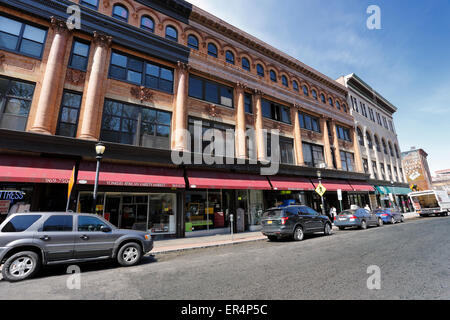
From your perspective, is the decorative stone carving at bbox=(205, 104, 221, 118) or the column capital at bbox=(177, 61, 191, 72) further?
the decorative stone carving at bbox=(205, 104, 221, 118)

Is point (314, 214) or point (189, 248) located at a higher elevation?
point (314, 214)

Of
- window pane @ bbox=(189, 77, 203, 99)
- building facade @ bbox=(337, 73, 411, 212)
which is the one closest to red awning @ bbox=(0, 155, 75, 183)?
window pane @ bbox=(189, 77, 203, 99)

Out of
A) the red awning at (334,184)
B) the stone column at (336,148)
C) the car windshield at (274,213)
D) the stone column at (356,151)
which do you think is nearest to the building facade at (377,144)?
the stone column at (356,151)

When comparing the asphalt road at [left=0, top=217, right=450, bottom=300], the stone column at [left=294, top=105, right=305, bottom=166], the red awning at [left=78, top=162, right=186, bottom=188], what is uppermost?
the stone column at [left=294, top=105, right=305, bottom=166]

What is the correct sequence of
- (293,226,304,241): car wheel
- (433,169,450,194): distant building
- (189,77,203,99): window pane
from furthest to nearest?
(433,169,450,194): distant building < (189,77,203,99): window pane < (293,226,304,241): car wheel

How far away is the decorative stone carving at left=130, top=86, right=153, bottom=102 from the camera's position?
13790 mm

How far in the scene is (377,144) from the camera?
3469 centimetres

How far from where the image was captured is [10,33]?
11.4m

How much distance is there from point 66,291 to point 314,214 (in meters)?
11.9

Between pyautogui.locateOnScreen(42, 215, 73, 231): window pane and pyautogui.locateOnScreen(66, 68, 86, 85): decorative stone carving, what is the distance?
9194mm

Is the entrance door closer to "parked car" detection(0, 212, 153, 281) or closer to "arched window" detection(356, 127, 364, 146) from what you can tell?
"parked car" detection(0, 212, 153, 281)
